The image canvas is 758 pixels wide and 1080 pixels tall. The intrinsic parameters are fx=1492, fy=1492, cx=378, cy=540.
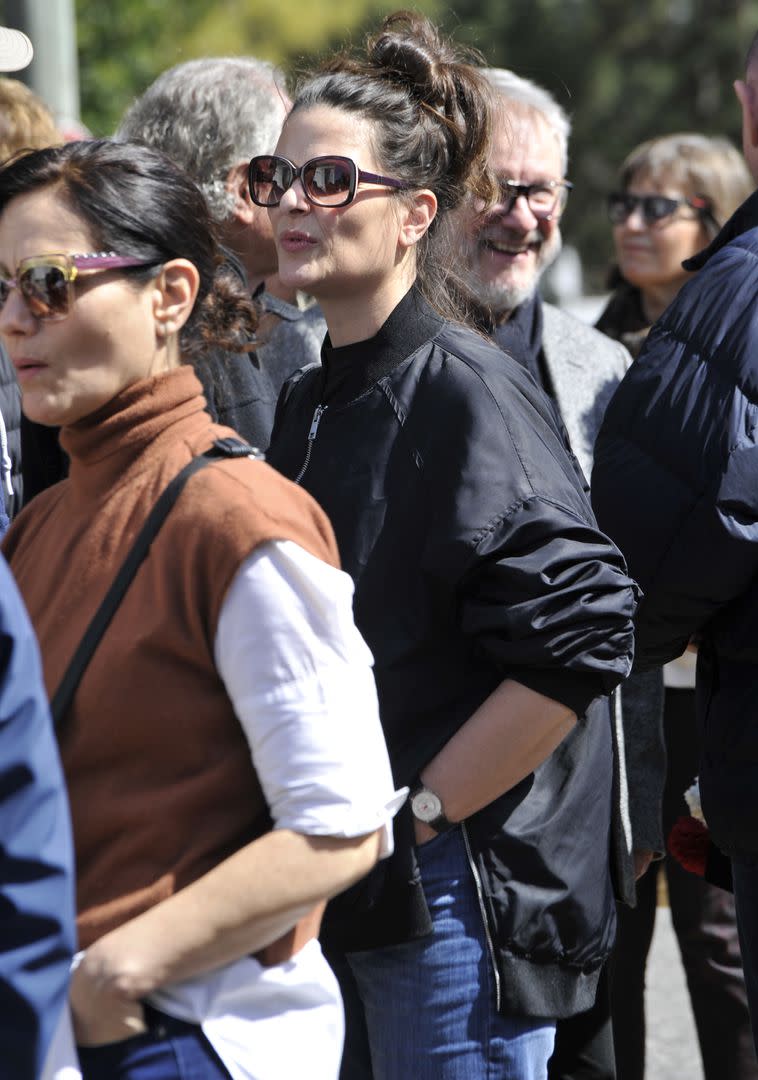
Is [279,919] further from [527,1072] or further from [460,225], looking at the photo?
[460,225]

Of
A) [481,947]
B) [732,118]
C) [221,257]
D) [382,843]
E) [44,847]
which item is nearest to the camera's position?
[44,847]

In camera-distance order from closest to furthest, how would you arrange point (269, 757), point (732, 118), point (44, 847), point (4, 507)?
point (44, 847) < point (269, 757) < point (4, 507) < point (732, 118)

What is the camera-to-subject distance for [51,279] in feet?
5.62

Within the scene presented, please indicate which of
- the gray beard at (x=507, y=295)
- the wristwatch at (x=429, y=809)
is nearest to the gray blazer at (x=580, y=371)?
the gray beard at (x=507, y=295)

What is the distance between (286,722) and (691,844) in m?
1.50

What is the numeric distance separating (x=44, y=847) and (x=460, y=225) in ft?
5.01

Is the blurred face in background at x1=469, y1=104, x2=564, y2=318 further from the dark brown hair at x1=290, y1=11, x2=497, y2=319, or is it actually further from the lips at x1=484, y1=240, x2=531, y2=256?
the dark brown hair at x1=290, y1=11, x2=497, y2=319

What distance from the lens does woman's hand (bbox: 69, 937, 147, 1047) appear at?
1504mm

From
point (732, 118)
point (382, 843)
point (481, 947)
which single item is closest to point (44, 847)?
point (382, 843)

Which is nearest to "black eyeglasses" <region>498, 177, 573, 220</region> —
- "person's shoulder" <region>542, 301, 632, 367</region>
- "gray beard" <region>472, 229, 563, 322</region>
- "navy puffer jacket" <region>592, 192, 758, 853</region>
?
"gray beard" <region>472, 229, 563, 322</region>

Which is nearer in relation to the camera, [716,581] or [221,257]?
[221,257]

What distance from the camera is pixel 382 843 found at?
1.66m

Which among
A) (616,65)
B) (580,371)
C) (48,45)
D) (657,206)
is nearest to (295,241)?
(580,371)

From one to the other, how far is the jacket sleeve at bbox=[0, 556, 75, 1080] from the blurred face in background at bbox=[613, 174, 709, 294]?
3689 millimetres
